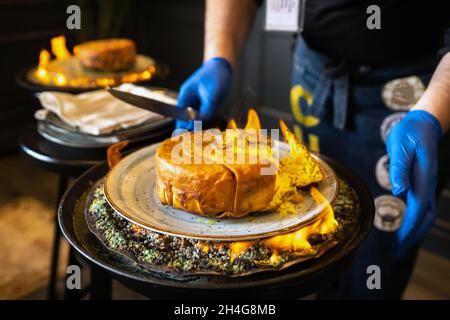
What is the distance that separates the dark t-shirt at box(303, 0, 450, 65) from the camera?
109 cm

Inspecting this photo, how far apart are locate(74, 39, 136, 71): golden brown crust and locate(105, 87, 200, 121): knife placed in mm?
785

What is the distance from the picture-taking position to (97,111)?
4.18ft

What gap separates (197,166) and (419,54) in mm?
777

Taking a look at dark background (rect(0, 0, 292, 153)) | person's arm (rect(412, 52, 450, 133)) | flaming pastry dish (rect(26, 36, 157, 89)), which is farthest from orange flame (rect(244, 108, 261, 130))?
dark background (rect(0, 0, 292, 153))

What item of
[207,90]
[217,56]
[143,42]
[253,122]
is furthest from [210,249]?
[143,42]

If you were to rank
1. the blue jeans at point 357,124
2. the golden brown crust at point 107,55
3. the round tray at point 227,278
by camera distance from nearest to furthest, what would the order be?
the round tray at point 227,278 < the blue jeans at point 357,124 < the golden brown crust at point 107,55

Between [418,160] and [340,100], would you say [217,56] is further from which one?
[418,160]

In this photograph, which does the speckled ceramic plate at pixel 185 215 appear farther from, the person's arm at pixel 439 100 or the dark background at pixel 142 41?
the dark background at pixel 142 41

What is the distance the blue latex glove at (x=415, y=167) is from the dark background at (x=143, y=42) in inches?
68.9

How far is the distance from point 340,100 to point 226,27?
0.41 metres

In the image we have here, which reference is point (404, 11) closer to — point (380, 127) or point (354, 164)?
point (380, 127)

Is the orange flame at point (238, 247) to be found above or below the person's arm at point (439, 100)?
below

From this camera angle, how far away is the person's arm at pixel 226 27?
1274 mm

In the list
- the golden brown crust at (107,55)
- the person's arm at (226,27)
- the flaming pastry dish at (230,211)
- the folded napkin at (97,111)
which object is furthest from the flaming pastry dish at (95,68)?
the flaming pastry dish at (230,211)
